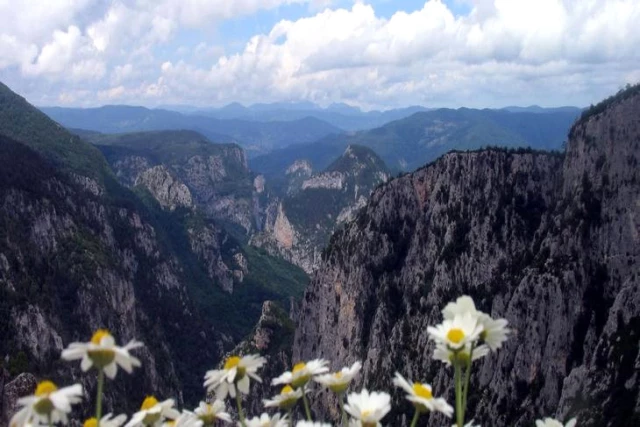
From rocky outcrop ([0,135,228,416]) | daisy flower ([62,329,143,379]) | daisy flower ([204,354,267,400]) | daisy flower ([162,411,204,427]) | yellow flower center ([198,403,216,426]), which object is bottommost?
rocky outcrop ([0,135,228,416])

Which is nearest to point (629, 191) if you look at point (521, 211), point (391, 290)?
point (521, 211)

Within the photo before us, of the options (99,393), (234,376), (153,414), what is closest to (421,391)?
(234,376)

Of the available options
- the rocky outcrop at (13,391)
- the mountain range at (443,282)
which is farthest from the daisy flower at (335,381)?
the rocky outcrop at (13,391)

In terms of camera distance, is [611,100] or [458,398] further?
[611,100]

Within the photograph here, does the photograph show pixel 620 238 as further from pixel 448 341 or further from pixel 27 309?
pixel 27 309

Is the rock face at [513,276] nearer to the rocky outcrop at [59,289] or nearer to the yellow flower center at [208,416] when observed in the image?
the rocky outcrop at [59,289]

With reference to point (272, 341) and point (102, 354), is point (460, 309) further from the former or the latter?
point (272, 341)

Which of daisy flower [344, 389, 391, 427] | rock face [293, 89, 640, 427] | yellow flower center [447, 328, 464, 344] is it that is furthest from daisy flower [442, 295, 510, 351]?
rock face [293, 89, 640, 427]

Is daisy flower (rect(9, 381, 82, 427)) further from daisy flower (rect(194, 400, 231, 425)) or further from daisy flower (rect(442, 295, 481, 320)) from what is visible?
daisy flower (rect(442, 295, 481, 320))

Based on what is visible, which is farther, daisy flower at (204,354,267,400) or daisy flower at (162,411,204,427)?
daisy flower at (204,354,267,400)
